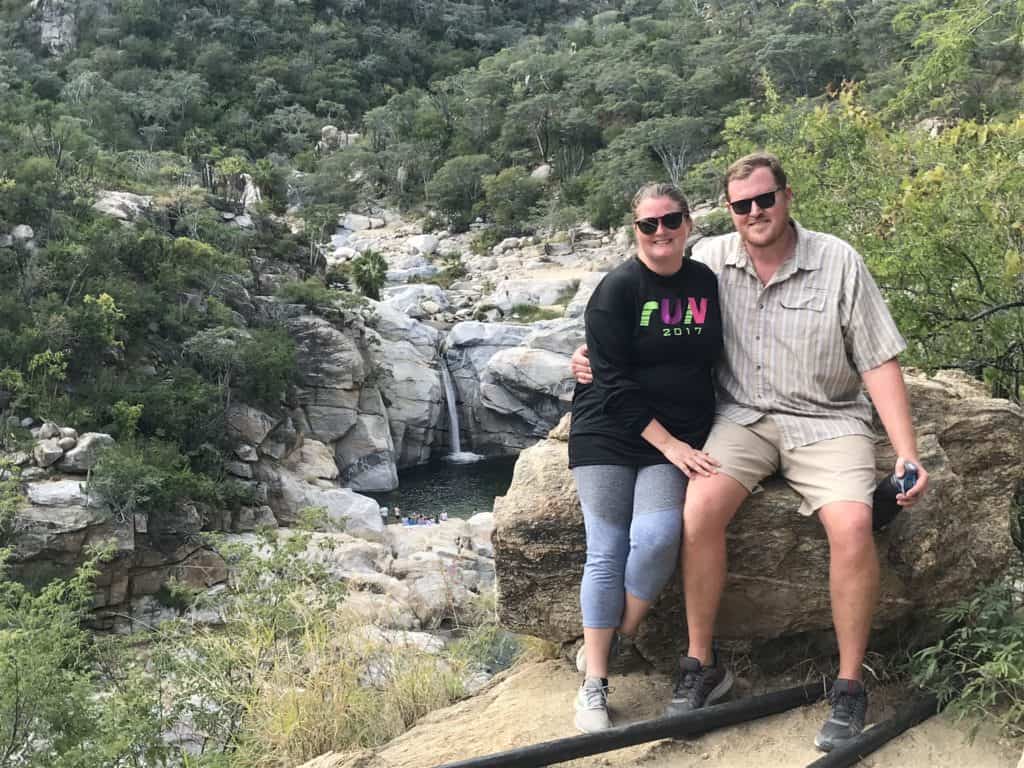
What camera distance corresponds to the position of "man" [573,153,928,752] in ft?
7.72

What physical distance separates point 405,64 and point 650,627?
198ft

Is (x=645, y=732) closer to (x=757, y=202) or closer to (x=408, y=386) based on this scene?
(x=757, y=202)

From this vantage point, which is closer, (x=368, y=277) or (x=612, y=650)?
(x=612, y=650)

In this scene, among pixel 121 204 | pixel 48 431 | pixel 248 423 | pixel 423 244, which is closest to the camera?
pixel 48 431

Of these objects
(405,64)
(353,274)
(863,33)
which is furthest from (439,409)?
(405,64)

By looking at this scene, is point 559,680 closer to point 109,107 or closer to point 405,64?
point 109,107

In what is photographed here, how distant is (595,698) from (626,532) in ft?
1.69

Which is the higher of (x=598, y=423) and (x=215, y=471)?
(x=598, y=423)

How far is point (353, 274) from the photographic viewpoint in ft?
102

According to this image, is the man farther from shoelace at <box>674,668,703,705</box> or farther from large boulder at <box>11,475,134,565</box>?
large boulder at <box>11,475,134,565</box>

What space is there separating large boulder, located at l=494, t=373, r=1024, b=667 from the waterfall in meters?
23.6

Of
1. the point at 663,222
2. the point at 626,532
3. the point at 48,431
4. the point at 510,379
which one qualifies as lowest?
the point at 510,379

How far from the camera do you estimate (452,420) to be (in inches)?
1067

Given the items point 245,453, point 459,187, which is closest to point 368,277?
point 245,453
